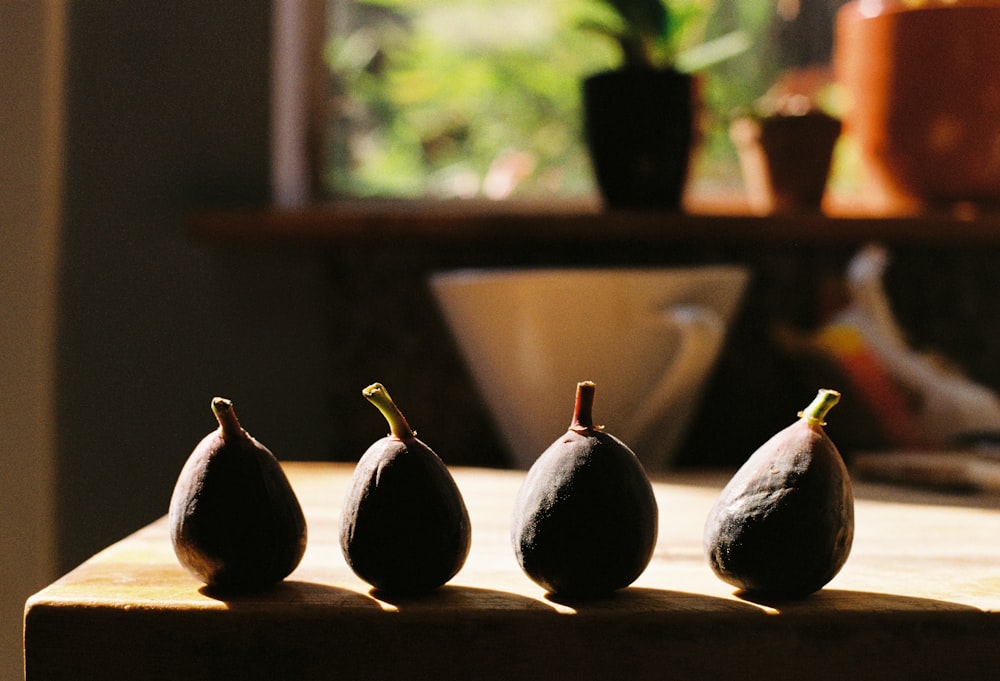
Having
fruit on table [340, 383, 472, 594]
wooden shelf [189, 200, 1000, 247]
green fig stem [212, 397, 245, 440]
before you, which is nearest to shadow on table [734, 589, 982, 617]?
fruit on table [340, 383, 472, 594]

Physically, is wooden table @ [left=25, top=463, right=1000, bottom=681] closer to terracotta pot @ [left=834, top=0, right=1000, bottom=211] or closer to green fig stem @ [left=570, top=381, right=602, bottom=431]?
green fig stem @ [left=570, top=381, right=602, bottom=431]

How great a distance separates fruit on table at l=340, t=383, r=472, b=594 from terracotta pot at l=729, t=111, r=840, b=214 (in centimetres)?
75

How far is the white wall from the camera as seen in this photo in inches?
32.9

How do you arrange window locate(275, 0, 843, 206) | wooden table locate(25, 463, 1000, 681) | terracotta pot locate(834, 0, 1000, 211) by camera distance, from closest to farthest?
wooden table locate(25, 463, 1000, 681) < terracotta pot locate(834, 0, 1000, 211) < window locate(275, 0, 843, 206)

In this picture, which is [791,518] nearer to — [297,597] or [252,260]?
[297,597]

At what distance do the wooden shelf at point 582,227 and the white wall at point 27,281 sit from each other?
17cm

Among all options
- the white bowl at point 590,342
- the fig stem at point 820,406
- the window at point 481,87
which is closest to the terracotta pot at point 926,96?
the window at point 481,87

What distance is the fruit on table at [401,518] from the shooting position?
0.39 m

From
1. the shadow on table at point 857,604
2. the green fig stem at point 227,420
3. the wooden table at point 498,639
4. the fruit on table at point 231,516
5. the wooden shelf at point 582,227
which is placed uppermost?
the wooden shelf at point 582,227

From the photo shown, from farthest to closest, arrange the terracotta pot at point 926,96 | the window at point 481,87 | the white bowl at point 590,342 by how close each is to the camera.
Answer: the window at point 481,87, the terracotta pot at point 926,96, the white bowl at point 590,342

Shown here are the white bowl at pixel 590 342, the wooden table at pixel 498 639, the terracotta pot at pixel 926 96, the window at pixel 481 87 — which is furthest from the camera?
the window at pixel 481 87

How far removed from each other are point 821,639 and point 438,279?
585 millimetres

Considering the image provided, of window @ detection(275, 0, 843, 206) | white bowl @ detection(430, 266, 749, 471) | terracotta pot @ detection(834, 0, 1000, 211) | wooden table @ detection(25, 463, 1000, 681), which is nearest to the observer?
wooden table @ detection(25, 463, 1000, 681)

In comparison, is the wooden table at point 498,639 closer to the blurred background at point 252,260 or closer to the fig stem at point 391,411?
the fig stem at point 391,411
